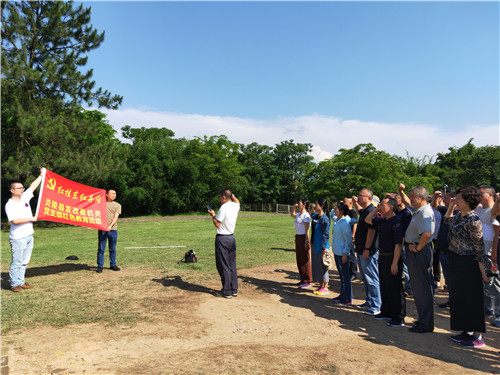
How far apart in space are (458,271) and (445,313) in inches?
77.8

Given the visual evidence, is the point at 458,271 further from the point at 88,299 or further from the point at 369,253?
the point at 88,299

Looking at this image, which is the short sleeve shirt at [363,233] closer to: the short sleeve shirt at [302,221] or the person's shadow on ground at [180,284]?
the short sleeve shirt at [302,221]

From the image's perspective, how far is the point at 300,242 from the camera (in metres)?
7.88

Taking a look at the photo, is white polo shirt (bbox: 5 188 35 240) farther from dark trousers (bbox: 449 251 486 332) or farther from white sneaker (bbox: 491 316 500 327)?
white sneaker (bbox: 491 316 500 327)

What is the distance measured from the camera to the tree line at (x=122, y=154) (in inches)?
877

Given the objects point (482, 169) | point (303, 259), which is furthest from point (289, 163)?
point (303, 259)

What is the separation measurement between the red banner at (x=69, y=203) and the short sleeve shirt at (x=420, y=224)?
708cm

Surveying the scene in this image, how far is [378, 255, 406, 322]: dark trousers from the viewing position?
5.55 metres

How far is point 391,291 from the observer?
5.68m

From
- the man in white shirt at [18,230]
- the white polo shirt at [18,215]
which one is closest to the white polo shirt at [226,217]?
the man in white shirt at [18,230]

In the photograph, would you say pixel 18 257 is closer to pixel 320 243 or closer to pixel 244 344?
pixel 244 344

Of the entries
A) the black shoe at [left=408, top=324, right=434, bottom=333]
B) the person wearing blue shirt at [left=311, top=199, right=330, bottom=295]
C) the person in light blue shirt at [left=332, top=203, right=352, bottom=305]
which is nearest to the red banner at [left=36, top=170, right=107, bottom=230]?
the person wearing blue shirt at [left=311, top=199, right=330, bottom=295]

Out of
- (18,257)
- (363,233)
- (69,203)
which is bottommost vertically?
(18,257)

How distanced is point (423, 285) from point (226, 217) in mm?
3661
